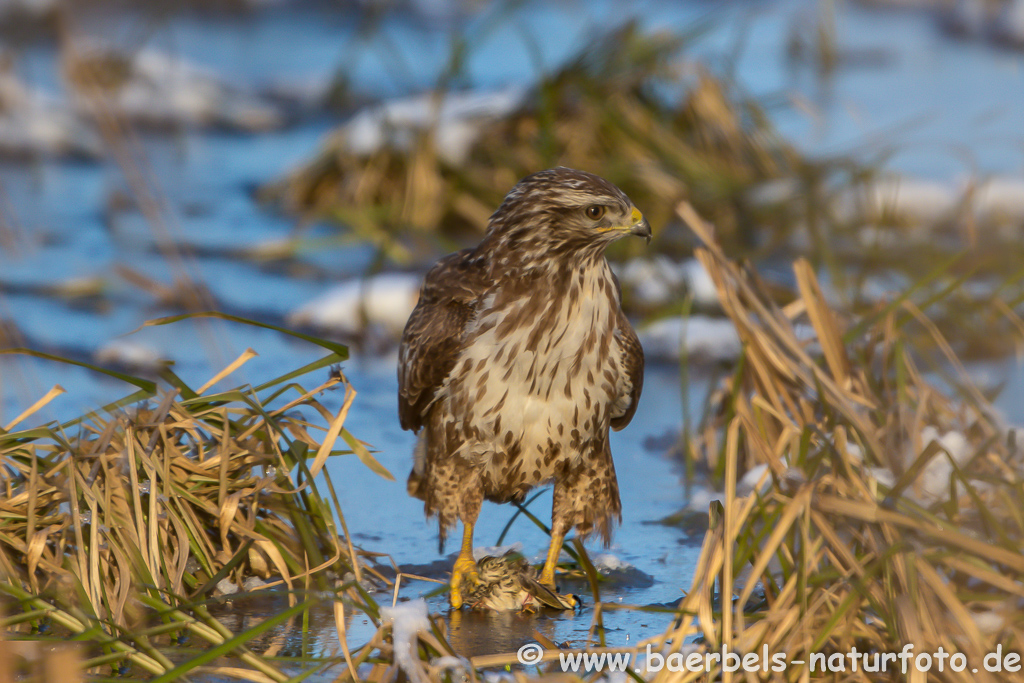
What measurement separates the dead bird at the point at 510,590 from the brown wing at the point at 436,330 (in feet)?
1.82

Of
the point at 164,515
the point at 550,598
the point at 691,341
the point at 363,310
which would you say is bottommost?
the point at 550,598

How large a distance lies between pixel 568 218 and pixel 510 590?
3.64 ft

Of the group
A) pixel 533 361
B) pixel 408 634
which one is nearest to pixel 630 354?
pixel 533 361

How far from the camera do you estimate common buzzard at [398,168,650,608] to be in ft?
11.1

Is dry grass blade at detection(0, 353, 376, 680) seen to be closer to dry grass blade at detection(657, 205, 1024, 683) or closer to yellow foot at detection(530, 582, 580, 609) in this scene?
yellow foot at detection(530, 582, 580, 609)

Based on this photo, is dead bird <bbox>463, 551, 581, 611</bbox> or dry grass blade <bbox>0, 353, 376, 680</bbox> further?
dead bird <bbox>463, 551, 581, 611</bbox>

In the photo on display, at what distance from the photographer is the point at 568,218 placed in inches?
133

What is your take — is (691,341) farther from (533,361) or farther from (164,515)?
(164,515)

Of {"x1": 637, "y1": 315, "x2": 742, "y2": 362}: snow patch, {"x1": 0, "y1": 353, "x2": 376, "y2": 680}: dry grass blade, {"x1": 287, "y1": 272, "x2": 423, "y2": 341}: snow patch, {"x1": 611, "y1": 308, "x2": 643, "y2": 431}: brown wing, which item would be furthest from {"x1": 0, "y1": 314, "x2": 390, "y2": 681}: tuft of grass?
{"x1": 637, "y1": 315, "x2": 742, "y2": 362}: snow patch

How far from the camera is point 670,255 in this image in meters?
7.00

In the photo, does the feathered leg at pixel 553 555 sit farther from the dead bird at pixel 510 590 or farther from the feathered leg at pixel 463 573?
the feathered leg at pixel 463 573

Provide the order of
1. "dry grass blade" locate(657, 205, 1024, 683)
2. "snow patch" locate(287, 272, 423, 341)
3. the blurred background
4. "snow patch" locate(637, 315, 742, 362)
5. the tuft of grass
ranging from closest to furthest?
"dry grass blade" locate(657, 205, 1024, 683), the tuft of grass, the blurred background, "snow patch" locate(637, 315, 742, 362), "snow patch" locate(287, 272, 423, 341)

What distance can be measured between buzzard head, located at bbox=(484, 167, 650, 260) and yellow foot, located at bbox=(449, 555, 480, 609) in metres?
0.94

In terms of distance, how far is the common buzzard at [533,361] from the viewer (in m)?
3.38
